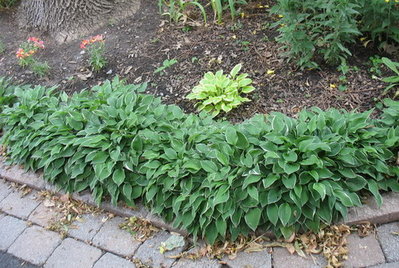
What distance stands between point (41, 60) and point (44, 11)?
728mm

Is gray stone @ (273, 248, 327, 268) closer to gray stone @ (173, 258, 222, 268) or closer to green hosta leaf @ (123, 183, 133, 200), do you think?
gray stone @ (173, 258, 222, 268)

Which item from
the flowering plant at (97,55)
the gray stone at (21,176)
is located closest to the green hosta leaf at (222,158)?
the gray stone at (21,176)

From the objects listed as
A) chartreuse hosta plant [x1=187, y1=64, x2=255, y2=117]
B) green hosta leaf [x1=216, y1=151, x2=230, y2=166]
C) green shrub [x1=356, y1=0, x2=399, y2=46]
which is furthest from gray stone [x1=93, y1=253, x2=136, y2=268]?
green shrub [x1=356, y1=0, x2=399, y2=46]

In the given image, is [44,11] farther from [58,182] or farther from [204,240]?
[204,240]

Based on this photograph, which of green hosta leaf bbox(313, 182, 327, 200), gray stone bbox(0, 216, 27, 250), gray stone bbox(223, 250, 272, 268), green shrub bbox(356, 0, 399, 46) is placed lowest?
gray stone bbox(0, 216, 27, 250)

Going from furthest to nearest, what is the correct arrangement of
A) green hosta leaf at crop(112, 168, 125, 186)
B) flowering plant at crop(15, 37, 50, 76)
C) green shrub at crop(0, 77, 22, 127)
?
flowering plant at crop(15, 37, 50, 76), green shrub at crop(0, 77, 22, 127), green hosta leaf at crop(112, 168, 125, 186)

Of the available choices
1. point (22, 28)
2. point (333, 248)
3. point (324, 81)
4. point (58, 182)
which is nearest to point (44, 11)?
point (22, 28)

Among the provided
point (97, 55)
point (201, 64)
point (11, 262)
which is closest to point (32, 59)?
point (97, 55)

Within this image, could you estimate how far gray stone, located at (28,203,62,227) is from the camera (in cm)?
304

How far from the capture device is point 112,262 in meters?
2.64

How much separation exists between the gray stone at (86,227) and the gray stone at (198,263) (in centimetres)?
74

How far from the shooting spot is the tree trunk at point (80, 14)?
467cm

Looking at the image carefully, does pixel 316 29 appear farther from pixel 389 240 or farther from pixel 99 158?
pixel 99 158

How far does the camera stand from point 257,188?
249 cm
